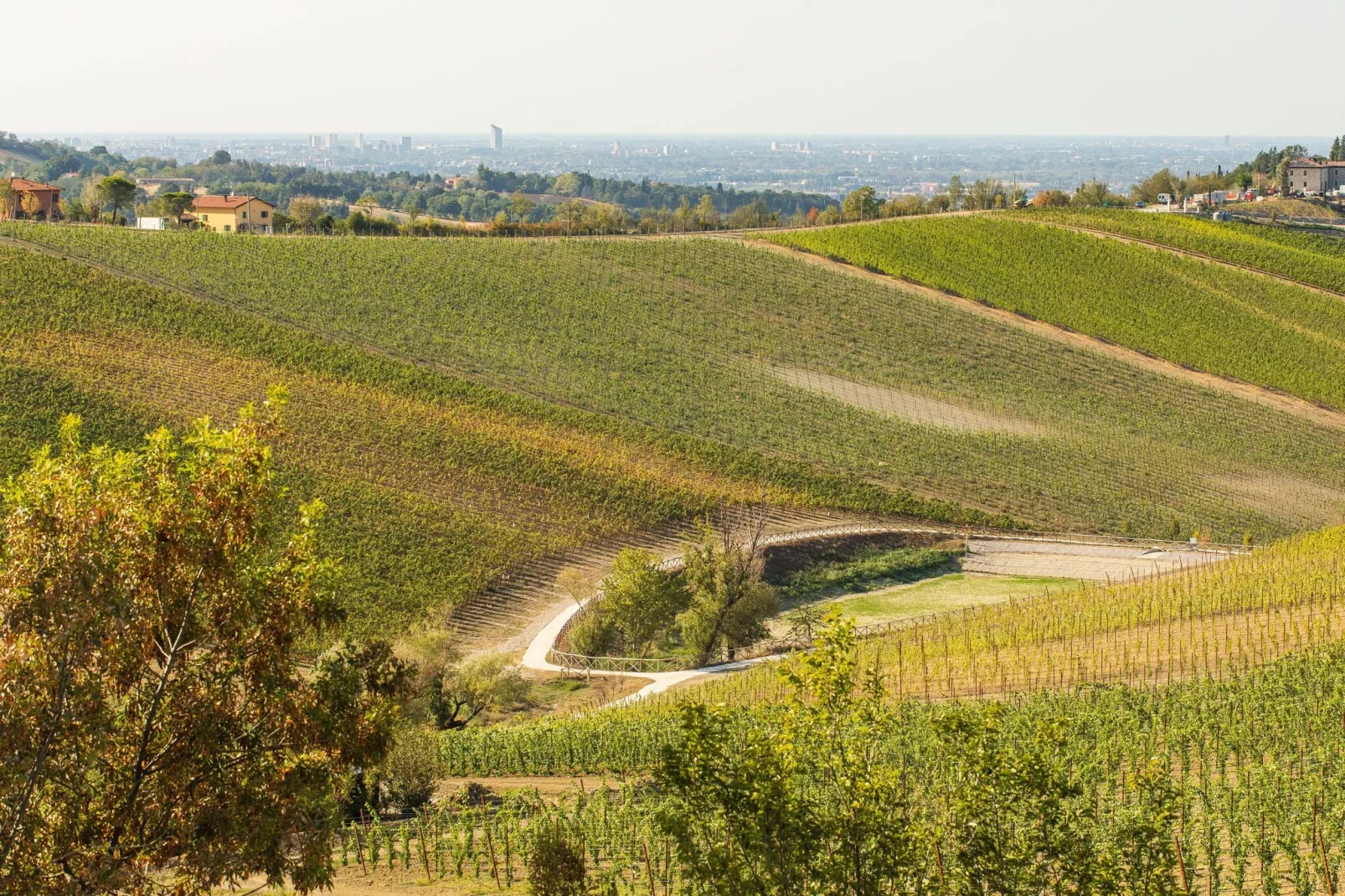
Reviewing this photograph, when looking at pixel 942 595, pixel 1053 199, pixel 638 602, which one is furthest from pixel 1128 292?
pixel 638 602

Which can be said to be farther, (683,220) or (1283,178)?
(1283,178)

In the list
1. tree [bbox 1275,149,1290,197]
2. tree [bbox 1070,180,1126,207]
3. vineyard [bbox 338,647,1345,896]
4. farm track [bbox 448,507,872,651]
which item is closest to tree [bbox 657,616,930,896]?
vineyard [bbox 338,647,1345,896]

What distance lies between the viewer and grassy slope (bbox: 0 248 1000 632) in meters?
55.5

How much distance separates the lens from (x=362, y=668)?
15469mm

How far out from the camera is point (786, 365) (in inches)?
3194

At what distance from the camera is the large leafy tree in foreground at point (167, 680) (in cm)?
1308

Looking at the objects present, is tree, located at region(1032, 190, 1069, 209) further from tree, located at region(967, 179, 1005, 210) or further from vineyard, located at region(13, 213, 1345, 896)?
vineyard, located at region(13, 213, 1345, 896)

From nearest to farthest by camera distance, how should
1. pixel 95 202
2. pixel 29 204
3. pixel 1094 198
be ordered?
pixel 29 204 → pixel 95 202 → pixel 1094 198

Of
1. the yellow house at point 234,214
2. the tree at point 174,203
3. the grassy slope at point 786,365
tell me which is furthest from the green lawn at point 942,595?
the tree at point 174,203

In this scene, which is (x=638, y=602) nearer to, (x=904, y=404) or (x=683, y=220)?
(x=904, y=404)

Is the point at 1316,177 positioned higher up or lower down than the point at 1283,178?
higher up

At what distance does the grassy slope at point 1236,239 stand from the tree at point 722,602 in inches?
2813

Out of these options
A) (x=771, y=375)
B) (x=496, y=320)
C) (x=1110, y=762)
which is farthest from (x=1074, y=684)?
(x=496, y=320)

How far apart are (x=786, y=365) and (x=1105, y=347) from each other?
22246 mm
